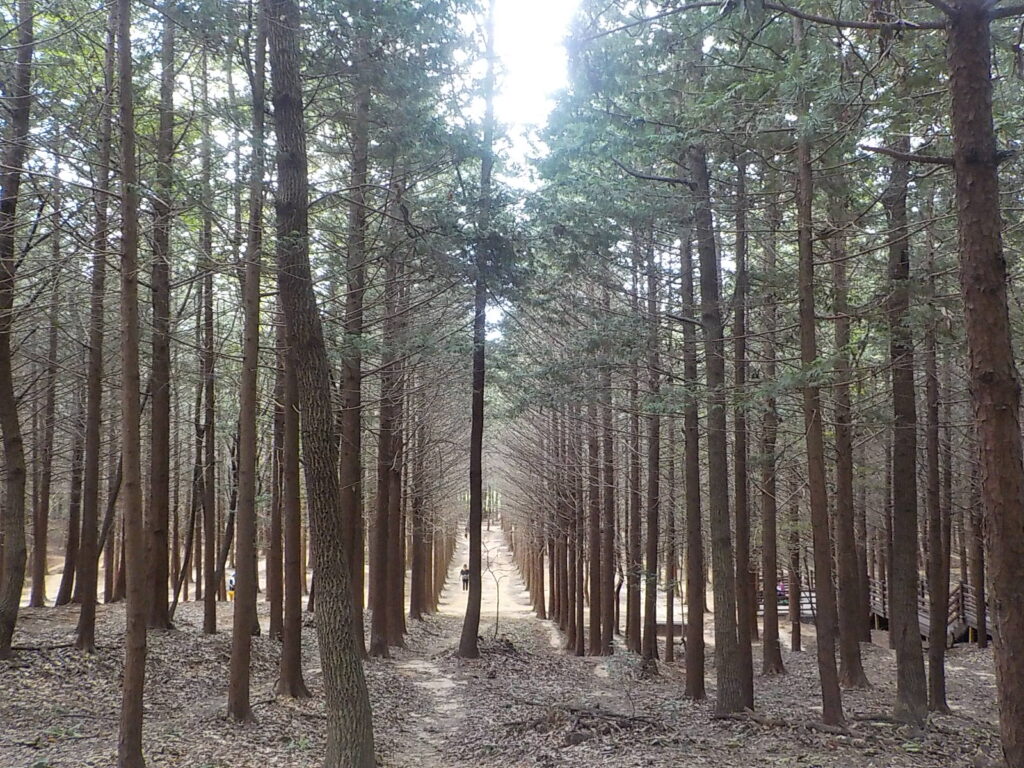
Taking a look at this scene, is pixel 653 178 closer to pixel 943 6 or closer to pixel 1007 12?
pixel 943 6

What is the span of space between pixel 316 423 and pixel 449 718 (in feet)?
21.5

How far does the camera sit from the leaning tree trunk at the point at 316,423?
744 centimetres

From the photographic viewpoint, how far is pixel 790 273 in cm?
1124

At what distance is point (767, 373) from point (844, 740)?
23.4 feet

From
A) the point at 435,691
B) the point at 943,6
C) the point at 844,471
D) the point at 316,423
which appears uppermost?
the point at 943,6

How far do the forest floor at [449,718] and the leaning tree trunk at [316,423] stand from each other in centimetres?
147

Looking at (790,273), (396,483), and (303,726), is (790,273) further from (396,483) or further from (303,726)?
(396,483)

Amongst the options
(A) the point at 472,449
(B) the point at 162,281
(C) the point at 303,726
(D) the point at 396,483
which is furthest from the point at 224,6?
(D) the point at 396,483

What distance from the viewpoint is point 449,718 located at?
11.8 meters

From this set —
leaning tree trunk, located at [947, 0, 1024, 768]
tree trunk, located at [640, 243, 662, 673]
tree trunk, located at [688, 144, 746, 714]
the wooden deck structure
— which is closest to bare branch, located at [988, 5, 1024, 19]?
leaning tree trunk, located at [947, 0, 1024, 768]

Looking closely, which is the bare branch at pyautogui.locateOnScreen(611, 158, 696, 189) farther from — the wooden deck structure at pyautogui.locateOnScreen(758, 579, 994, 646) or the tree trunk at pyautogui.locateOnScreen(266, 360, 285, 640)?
the wooden deck structure at pyautogui.locateOnScreen(758, 579, 994, 646)

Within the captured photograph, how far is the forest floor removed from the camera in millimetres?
8273

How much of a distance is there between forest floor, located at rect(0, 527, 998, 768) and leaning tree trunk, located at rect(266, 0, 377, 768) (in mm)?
1468

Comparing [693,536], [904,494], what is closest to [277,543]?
[693,536]
